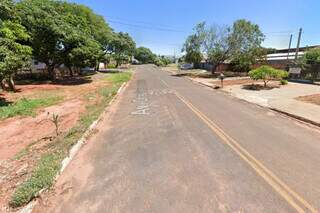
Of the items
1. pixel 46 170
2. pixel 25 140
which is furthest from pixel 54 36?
pixel 46 170

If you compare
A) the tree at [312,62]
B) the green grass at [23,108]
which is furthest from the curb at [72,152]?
the tree at [312,62]

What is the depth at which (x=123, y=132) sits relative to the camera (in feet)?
25.0

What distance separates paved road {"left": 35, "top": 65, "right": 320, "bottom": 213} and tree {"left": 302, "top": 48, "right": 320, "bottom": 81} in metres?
18.2

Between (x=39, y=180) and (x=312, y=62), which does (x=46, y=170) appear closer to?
(x=39, y=180)

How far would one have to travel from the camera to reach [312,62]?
2288 cm

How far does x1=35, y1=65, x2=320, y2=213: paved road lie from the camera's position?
3.73m

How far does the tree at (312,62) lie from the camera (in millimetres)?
22484

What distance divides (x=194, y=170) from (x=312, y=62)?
2433 cm

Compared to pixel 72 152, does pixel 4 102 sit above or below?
below

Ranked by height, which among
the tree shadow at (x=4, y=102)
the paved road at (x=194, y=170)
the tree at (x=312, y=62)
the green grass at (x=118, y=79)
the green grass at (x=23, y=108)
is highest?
the tree at (x=312, y=62)

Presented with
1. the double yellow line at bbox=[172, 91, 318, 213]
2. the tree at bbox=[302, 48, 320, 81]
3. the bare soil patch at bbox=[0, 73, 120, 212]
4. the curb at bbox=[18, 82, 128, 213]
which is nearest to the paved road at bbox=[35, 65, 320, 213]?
the double yellow line at bbox=[172, 91, 318, 213]

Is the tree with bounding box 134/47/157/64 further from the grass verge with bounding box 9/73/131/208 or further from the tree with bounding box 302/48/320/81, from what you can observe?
the grass verge with bounding box 9/73/131/208

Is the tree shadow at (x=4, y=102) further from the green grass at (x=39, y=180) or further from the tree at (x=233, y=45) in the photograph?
the tree at (x=233, y=45)

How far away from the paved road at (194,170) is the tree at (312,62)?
18.2 m
